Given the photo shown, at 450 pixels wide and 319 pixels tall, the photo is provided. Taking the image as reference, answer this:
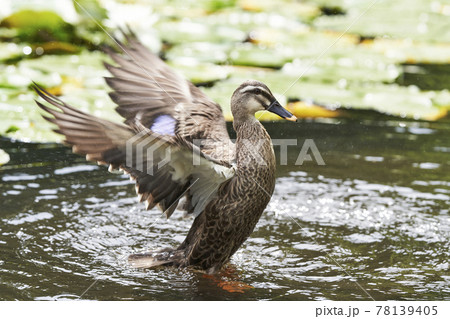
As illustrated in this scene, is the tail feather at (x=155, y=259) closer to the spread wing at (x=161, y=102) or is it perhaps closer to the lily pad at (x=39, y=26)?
the spread wing at (x=161, y=102)

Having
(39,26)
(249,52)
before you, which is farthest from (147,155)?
(39,26)

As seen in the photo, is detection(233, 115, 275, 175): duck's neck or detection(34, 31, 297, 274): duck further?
detection(233, 115, 275, 175): duck's neck

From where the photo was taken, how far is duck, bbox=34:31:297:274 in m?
4.22

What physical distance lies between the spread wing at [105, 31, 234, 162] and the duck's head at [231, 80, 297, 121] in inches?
12.6

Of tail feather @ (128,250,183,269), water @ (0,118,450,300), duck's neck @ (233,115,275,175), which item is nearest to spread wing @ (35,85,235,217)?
duck's neck @ (233,115,275,175)

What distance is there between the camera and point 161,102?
5.81 meters

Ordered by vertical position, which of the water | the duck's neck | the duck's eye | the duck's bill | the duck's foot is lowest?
the duck's foot

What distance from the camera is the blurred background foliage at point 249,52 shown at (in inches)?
314

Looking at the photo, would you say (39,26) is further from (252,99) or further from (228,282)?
(228,282)

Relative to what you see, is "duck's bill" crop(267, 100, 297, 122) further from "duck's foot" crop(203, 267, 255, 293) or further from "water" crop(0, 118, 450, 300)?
"duck's foot" crop(203, 267, 255, 293)

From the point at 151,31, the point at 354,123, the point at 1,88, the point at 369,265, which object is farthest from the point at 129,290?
the point at 151,31

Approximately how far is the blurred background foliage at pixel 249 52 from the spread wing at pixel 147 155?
2.42m

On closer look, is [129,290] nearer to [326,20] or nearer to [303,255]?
[303,255]

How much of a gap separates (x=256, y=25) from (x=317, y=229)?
600 centimetres
